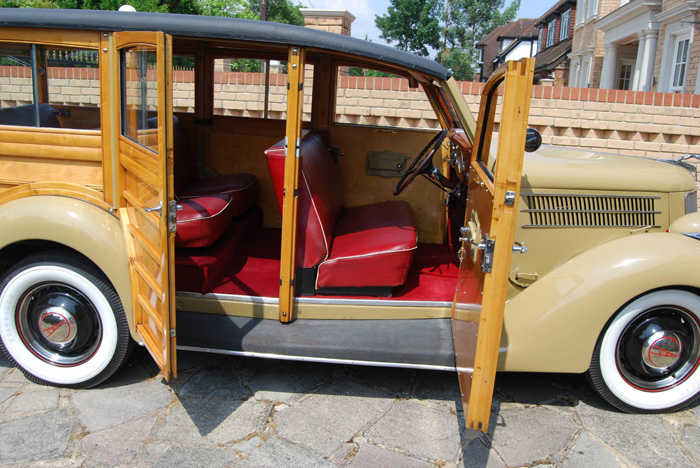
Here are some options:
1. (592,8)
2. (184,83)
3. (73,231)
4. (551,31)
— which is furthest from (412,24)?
(73,231)

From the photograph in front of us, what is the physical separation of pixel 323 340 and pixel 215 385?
2.38ft

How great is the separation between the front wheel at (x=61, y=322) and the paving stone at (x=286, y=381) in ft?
2.50

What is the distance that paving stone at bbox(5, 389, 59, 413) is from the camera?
280 centimetres

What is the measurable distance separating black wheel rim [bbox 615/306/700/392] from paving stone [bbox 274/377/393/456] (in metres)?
1.28

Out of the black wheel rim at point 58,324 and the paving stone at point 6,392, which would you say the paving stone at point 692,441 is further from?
the paving stone at point 6,392

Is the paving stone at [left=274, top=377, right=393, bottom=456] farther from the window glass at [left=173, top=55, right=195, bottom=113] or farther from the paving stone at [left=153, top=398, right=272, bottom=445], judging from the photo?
the window glass at [left=173, top=55, right=195, bottom=113]

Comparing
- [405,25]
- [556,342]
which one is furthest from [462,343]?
[405,25]

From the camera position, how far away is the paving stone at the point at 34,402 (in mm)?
2799

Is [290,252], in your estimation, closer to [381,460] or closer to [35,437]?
[381,460]

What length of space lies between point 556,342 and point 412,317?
2.55ft

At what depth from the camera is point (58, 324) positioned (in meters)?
2.90

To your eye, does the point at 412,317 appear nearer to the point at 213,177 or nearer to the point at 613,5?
the point at 213,177

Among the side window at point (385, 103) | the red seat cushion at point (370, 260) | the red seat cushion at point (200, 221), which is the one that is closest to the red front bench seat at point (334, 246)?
the red seat cushion at point (370, 260)

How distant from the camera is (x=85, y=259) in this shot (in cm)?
287
